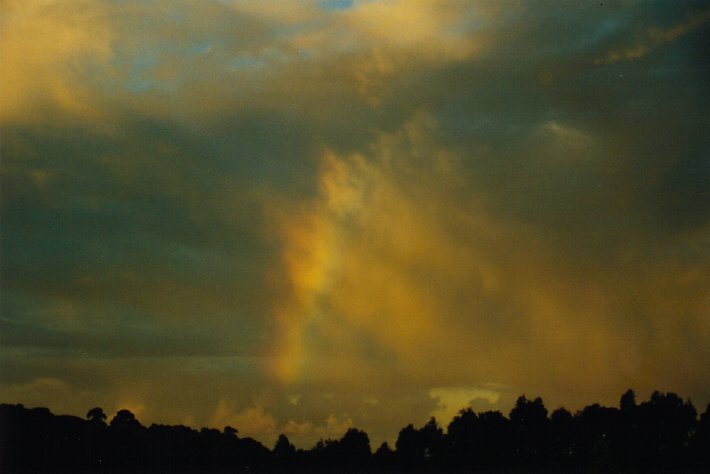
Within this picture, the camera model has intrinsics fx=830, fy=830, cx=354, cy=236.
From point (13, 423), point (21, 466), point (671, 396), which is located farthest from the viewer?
point (671, 396)

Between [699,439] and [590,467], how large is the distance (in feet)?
79.5

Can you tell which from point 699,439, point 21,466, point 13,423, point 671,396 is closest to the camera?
point 21,466

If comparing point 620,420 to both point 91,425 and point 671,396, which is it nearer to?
point 671,396

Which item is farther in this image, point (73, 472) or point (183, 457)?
point (183, 457)

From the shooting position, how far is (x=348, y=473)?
199000 millimetres

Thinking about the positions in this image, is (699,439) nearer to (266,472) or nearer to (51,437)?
(266,472)

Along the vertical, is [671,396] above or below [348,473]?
above

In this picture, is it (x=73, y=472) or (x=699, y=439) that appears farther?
(x=699, y=439)

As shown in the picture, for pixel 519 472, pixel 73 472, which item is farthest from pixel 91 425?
pixel 519 472

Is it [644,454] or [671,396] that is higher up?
[671,396]

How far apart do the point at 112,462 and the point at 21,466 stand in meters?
20.8

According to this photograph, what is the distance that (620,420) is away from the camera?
197500mm

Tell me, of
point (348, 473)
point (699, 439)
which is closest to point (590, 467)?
point (699, 439)

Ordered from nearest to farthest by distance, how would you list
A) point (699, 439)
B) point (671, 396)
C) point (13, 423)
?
1. point (13, 423)
2. point (699, 439)
3. point (671, 396)
